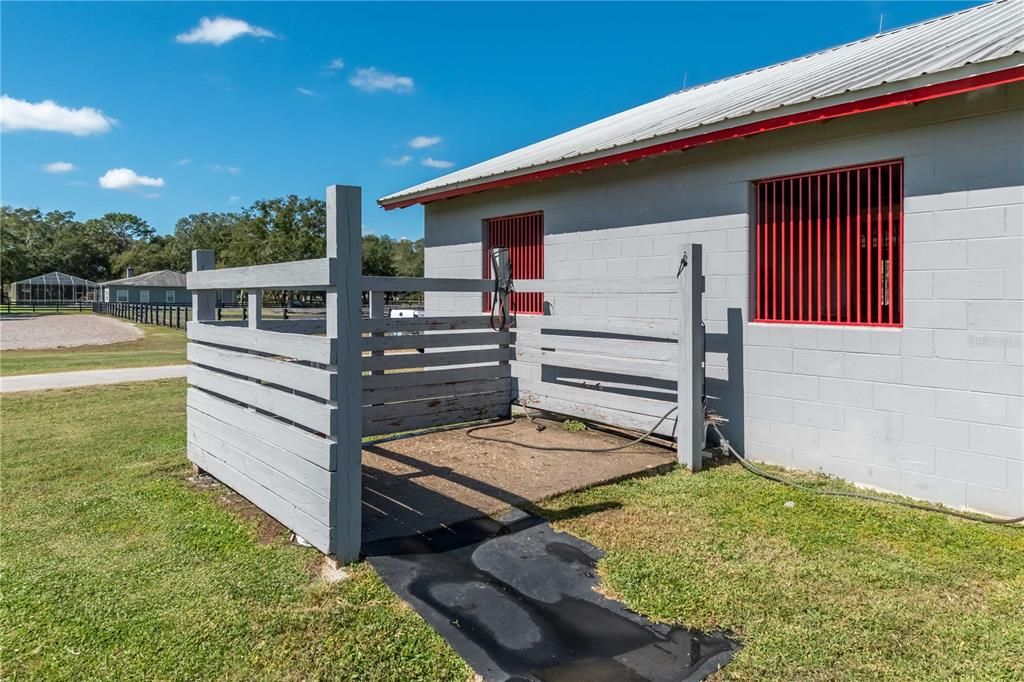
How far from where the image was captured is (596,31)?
35.8ft

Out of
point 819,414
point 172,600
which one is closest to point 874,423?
point 819,414

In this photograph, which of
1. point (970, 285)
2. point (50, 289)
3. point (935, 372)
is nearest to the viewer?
point (970, 285)

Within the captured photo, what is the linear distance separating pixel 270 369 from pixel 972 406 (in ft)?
14.6

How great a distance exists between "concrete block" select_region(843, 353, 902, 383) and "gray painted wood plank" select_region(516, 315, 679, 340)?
128 cm

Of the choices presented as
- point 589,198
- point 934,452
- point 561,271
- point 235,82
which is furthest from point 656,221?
Answer: point 235,82

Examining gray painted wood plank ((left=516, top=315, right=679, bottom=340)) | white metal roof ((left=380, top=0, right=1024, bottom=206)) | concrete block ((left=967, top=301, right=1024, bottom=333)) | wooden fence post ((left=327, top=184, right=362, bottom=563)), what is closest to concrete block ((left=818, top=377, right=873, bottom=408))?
concrete block ((left=967, top=301, right=1024, bottom=333))

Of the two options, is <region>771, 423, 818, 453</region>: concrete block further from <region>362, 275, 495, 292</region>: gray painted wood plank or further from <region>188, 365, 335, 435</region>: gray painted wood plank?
<region>188, 365, 335, 435</region>: gray painted wood plank

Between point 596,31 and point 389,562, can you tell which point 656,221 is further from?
point 596,31

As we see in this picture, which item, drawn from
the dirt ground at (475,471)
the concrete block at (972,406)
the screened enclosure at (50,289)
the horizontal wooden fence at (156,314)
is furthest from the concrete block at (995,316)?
the screened enclosure at (50,289)

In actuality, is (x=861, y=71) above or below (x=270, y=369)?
above

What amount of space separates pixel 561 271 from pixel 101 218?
346ft

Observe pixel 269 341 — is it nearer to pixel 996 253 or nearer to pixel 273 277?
pixel 273 277

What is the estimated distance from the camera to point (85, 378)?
10.3 m

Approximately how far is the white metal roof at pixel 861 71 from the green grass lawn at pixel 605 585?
2792 mm
